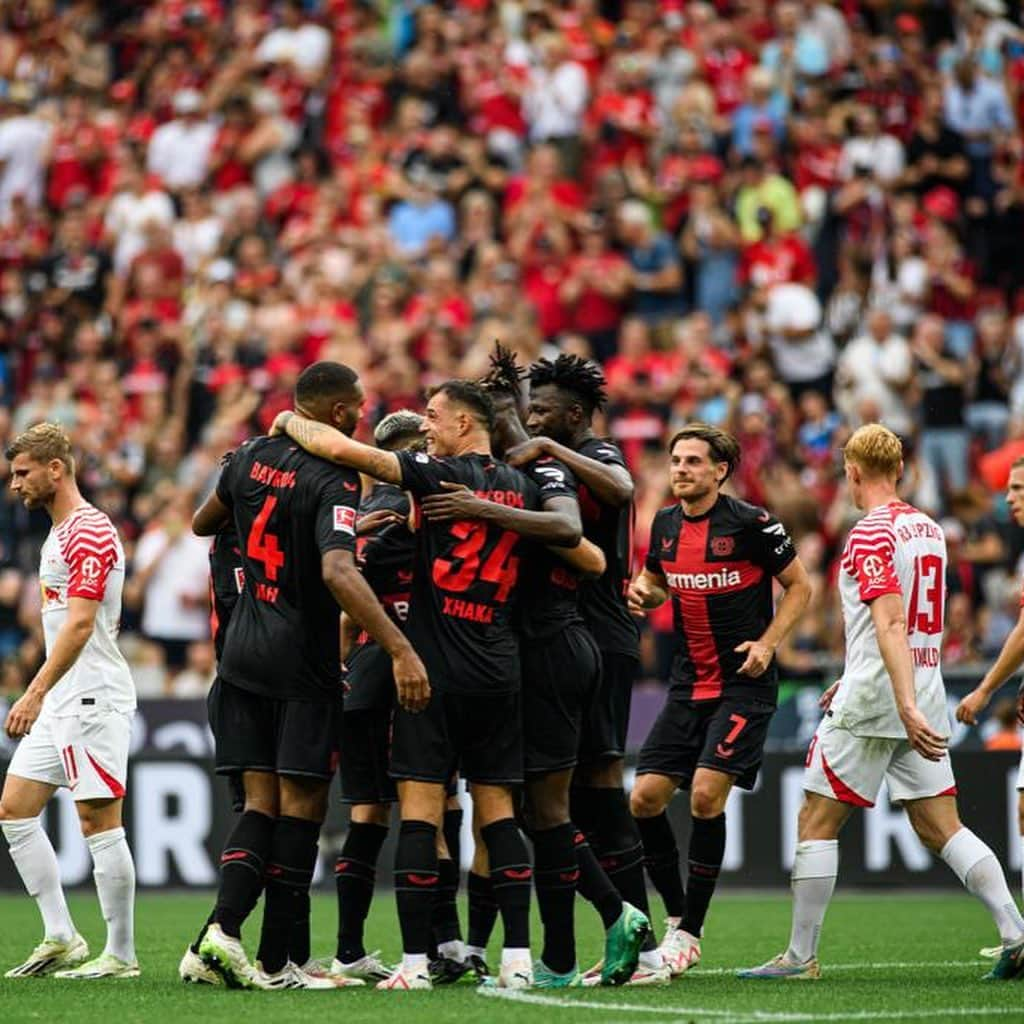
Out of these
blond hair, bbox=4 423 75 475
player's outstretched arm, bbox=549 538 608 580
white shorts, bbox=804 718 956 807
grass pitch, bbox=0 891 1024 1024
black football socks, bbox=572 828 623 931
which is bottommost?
grass pitch, bbox=0 891 1024 1024

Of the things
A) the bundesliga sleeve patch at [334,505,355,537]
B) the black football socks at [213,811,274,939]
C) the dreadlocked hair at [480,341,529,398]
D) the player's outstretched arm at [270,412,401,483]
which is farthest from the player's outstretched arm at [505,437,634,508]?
the black football socks at [213,811,274,939]

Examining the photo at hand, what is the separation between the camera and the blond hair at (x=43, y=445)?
9859 mm

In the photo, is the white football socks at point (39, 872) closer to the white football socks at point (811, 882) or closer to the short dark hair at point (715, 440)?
the white football socks at point (811, 882)

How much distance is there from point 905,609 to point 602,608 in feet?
4.76

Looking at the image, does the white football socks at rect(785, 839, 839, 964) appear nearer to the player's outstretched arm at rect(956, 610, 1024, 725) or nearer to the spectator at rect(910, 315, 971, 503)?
the player's outstretched arm at rect(956, 610, 1024, 725)

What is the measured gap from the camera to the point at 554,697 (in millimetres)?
9367

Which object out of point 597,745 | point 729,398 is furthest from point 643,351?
point 597,745

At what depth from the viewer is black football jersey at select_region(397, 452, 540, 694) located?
8.96 m

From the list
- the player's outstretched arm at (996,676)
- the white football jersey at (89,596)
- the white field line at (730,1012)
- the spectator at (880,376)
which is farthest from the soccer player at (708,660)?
the spectator at (880,376)

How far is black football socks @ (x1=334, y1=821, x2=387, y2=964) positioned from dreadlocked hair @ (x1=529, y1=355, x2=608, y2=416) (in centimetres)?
219

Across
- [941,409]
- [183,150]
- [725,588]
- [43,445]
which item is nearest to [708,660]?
[725,588]

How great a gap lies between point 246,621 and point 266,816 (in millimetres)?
839

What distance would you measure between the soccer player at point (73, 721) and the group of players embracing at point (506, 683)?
1.73 ft

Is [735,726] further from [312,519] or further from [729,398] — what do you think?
[729,398]
